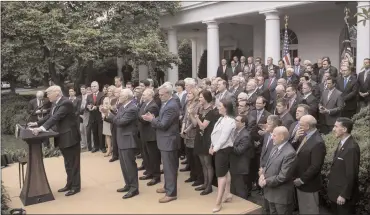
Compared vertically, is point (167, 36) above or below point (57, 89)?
above

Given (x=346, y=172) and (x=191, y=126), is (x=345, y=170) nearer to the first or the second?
(x=346, y=172)

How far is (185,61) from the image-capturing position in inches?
1331

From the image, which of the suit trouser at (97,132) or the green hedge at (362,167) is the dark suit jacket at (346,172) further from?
the suit trouser at (97,132)

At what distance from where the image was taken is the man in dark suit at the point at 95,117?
11406mm

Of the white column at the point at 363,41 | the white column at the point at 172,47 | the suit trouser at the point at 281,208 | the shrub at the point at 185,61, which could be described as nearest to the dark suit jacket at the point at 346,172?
the suit trouser at the point at 281,208

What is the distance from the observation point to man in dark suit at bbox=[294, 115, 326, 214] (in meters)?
5.76

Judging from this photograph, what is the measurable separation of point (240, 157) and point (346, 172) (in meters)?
1.84

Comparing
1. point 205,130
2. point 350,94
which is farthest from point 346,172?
point 350,94

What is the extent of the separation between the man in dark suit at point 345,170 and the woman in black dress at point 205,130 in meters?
2.10

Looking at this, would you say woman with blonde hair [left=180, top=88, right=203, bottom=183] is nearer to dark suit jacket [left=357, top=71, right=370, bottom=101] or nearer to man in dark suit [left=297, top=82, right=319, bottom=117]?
man in dark suit [left=297, top=82, right=319, bottom=117]

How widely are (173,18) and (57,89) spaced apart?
15.7m

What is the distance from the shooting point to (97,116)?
37.7 ft

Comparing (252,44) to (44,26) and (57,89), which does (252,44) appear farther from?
(57,89)

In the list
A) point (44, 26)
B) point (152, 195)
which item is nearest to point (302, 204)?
point (152, 195)
